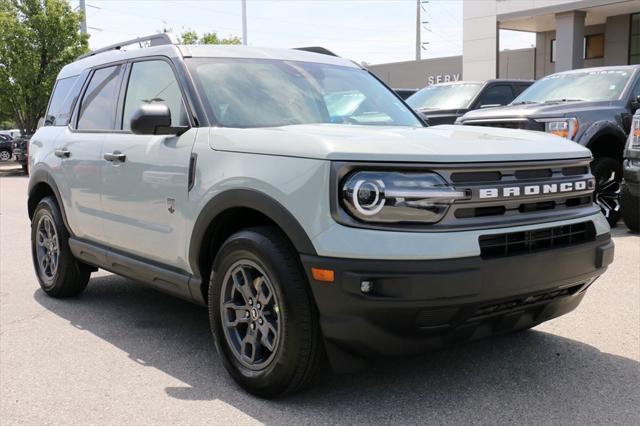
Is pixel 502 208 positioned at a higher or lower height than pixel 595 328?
higher

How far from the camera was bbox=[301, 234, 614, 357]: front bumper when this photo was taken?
296 centimetres

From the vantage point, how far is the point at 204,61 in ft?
14.2

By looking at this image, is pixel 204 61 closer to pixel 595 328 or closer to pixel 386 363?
pixel 386 363

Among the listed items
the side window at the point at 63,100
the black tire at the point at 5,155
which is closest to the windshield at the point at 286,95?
the side window at the point at 63,100

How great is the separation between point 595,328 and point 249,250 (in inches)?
100

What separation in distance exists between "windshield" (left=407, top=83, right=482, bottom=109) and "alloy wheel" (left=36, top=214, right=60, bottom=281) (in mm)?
8228

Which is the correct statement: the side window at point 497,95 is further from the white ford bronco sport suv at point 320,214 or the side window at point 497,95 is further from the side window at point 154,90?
the side window at point 154,90

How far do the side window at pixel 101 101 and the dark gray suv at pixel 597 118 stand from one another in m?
4.97

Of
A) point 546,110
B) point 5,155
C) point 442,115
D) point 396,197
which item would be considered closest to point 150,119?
point 396,197

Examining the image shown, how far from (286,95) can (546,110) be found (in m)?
5.03

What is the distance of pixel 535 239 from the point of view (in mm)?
3279

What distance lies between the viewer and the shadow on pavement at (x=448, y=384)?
3.33 meters

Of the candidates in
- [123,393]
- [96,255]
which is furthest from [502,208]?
[96,255]

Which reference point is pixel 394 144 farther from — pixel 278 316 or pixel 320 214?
pixel 278 316
